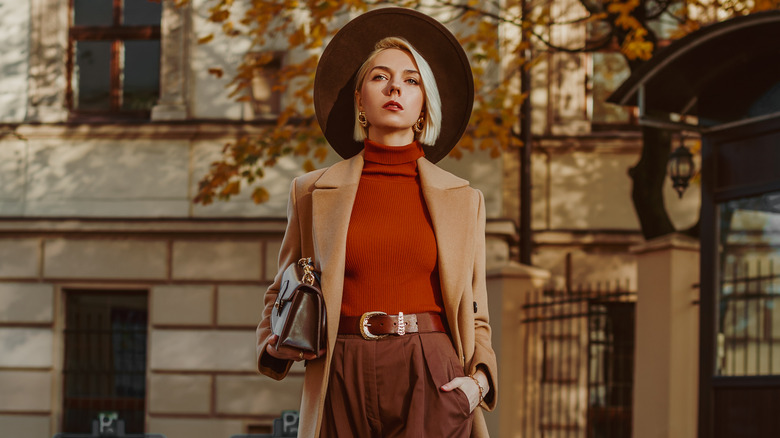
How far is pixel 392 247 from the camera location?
11.2ft

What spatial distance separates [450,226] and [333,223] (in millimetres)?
361

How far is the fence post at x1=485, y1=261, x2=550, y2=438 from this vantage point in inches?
454

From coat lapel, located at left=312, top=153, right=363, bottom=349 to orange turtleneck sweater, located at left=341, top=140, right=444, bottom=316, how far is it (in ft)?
0.14

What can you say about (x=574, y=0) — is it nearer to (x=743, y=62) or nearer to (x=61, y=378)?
(x=743, y=62)

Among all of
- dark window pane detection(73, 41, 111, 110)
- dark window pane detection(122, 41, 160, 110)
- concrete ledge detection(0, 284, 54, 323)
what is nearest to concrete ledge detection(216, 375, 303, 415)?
concrete ledge detection(0, 284, 54, 323)

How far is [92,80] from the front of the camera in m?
15.1

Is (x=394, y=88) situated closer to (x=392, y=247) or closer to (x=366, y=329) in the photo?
(x=392, y=247)

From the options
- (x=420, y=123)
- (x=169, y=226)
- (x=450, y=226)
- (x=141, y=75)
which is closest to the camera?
(x=450, y=226)

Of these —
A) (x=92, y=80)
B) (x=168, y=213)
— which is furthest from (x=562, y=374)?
(x=92, y=80)

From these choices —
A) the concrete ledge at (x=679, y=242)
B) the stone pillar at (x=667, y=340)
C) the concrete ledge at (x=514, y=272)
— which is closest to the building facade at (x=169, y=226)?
the concrete ledge at (x=514, y=272)

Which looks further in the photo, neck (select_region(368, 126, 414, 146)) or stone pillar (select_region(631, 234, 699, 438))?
stone pillar (select_region(631, 234, 699, 438))

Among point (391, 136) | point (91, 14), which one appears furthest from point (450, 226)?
point (91, 14)

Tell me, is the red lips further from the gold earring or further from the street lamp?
the street lamp

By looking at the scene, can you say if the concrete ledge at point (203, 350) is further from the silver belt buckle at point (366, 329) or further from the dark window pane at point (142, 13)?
the silver belt buckle at point (366, 329)
